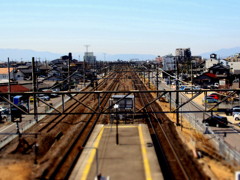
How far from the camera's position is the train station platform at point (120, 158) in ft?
33.7

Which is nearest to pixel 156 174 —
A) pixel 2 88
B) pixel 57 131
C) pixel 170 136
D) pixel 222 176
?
pixel 222 176

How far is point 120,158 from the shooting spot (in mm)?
12000

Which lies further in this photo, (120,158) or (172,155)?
(172,155)

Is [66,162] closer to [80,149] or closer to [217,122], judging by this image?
[80,149]

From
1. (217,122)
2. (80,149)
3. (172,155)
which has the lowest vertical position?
(172,155)

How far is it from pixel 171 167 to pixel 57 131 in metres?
8.76

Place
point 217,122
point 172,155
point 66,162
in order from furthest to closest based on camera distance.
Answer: point 217,122
point 172,155
point 66,162

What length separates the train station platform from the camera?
10258 mm

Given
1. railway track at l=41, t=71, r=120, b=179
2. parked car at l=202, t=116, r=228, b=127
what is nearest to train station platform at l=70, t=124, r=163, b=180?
railway track at l=41, t=71, r=120, b=179

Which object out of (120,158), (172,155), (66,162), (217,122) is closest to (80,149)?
(66,162)

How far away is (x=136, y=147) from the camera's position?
13445mm

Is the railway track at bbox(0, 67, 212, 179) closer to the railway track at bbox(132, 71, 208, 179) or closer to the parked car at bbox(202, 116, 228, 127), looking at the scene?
the railway track at bbox(132, 71, 208, 179)

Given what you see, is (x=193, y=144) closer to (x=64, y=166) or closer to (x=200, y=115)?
(x=64, y=166)

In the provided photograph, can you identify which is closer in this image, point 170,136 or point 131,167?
point 131,167
